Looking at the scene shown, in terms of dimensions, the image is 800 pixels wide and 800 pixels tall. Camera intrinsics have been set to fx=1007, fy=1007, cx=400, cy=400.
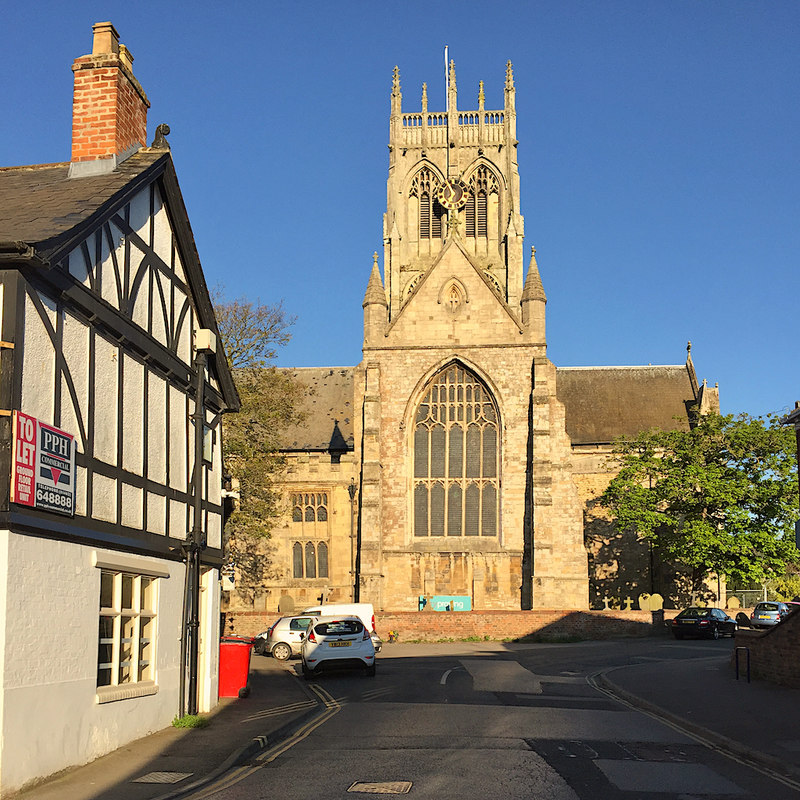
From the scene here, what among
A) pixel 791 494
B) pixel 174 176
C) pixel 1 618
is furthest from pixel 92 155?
pixel 791 494

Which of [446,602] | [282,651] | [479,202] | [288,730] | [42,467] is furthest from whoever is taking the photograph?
[479,202]

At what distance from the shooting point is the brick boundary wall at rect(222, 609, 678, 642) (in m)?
36.9

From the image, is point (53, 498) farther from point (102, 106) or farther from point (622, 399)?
point (622, 399)

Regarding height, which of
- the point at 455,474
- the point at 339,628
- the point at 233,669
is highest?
the point at 455,474

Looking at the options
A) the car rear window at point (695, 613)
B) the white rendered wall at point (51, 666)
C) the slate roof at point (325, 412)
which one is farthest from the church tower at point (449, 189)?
the white rendered wall at point (51, 666)

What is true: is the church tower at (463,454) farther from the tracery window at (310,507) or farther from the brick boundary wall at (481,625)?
the tracery window at (310,507)

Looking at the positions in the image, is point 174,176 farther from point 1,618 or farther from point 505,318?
point 505,318

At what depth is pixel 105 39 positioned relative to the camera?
15773 millimetres

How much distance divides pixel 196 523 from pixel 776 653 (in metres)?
11.9

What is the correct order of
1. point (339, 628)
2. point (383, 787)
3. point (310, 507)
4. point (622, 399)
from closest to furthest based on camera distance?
1. point (383, 787)
2. point (339, 628)
3. point (310, 507)
4. point (622, 399)

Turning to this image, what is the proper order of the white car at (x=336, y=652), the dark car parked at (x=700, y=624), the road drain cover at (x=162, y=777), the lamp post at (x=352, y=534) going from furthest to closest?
the lamp post at (x=352, y=534) < the dark car parked at (x=700, y=624) < the white car at (x=336, y=652) < the road drain cover at (x=162, y=777)

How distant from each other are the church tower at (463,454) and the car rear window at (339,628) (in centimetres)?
1690

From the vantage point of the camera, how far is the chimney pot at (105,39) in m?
15.7

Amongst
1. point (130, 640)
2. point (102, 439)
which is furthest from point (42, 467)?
point (130, 640)
